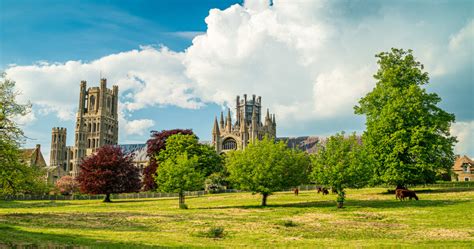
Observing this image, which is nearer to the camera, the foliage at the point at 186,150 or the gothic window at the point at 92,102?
the foliage at the point at 186,150

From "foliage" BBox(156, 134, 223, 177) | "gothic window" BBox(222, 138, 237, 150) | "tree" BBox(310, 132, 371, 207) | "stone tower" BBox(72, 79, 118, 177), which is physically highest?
"stone tower" BBox(72, 79, 118, 177)

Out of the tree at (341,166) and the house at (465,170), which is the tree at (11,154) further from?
the house at (465,170)

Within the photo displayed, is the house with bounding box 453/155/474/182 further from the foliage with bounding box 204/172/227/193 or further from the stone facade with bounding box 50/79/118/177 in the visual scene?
the stone facade with bounding box 50/79/118/177

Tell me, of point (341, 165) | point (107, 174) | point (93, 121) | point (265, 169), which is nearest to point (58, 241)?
point (341, 165)

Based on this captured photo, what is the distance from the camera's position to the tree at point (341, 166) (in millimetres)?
39875

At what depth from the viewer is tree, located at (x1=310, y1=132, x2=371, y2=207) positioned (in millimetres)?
39875

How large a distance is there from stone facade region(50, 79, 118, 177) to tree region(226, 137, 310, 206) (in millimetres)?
118469

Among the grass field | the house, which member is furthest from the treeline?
→ the house

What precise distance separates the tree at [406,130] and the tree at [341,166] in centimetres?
607

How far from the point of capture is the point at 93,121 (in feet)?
520

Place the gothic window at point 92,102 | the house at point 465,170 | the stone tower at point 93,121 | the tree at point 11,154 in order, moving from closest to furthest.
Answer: the tree at point 11,154
the house at point 465,170
the stone tower at point 93,121
the gothic window at point 92,102

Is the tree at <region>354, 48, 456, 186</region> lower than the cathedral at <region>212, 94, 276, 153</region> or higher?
lower

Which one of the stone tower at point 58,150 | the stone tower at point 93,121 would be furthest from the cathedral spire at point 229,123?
the stone tower at point 58,150

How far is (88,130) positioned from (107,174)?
324 ft
